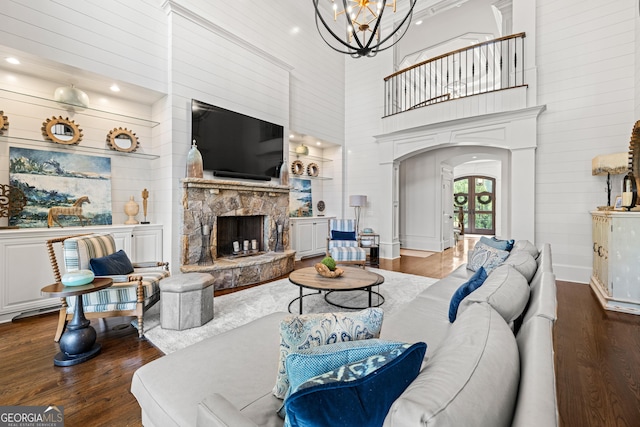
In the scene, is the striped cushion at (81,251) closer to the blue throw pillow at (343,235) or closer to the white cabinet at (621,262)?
the blue throw pillow at (343,235)

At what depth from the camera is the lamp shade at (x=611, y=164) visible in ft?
12.2

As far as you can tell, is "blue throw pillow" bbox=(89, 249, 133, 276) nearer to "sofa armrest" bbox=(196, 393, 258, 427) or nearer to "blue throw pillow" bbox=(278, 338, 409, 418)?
"sofa armrest" bbox=(196, 393, 258, 427)

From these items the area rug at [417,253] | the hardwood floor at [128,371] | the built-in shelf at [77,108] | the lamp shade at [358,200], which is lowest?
the hardwood floor at [128,371]

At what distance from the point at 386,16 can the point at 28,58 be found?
6695 mm

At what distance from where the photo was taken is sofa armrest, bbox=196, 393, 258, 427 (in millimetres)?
786

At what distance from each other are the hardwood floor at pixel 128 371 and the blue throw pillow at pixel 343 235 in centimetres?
342

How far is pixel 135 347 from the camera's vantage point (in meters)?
2.40

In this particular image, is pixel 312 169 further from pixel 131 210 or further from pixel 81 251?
pixel 81 251

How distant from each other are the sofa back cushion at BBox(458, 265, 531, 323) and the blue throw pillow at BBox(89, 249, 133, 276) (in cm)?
297

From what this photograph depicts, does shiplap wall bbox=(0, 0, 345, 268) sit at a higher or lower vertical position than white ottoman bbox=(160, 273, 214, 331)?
higher

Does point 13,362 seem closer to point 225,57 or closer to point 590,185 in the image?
point 225,57

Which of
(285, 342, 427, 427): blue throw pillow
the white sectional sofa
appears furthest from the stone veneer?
(285, 342, 427, 427): blue throw pillow

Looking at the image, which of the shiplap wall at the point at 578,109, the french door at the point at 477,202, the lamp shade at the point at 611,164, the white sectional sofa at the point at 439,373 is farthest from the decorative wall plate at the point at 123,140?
the french door at the point at 477,202

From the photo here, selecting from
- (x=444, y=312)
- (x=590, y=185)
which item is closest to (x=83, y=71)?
(x=444, y=312)
